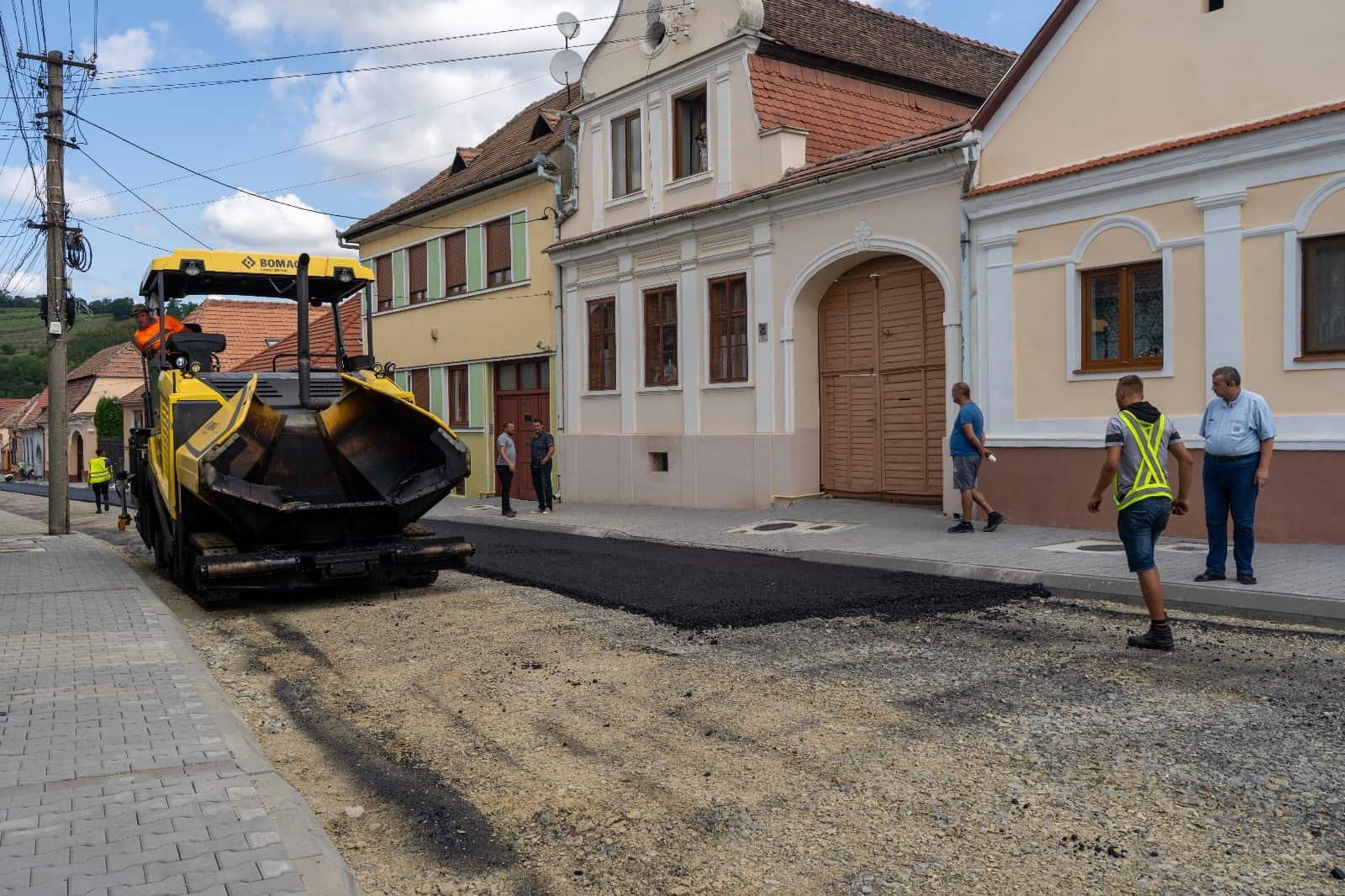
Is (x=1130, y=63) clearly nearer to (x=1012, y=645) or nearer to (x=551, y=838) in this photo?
(x=1012, y=645)

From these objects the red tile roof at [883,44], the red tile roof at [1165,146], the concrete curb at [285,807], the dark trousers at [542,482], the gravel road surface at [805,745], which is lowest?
the gravel road surface at [805,745]

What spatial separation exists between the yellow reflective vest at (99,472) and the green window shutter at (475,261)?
1048cm

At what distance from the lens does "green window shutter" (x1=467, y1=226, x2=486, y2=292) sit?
24.8 m

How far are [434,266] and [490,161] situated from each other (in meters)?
2.88

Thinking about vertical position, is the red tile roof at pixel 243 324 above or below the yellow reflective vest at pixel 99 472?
above

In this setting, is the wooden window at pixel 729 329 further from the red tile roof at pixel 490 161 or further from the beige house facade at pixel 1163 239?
the red tile roof at pixel 490 161

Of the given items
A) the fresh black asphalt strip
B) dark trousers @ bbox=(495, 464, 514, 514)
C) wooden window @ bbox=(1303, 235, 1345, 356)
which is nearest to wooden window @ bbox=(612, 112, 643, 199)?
dark trousers @ bbox=(495, 464, 514, 514)

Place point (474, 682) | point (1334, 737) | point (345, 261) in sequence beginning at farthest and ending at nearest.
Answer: point (345, 261), point (474, 682), point (1334, 737)

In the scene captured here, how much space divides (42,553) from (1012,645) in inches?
490

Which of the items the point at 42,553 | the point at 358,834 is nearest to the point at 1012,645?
the point at 358,834

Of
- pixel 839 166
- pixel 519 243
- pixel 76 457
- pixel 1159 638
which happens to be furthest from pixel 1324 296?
pixel 76 457

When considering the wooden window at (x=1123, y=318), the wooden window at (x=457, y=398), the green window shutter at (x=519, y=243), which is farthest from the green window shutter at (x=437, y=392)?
the wooden window at (x=1123, y=318)

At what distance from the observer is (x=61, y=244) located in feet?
63.0

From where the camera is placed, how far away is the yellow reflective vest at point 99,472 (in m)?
27.5
